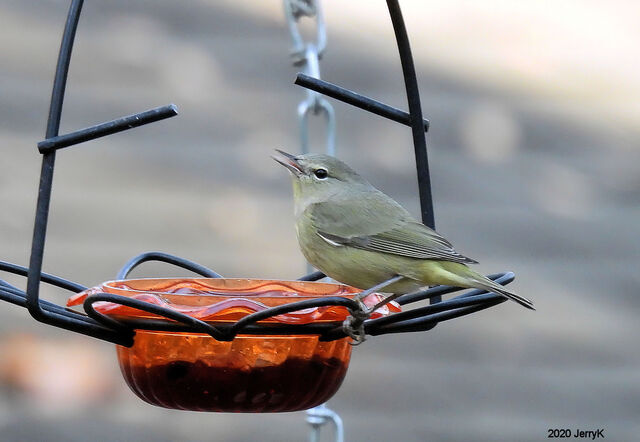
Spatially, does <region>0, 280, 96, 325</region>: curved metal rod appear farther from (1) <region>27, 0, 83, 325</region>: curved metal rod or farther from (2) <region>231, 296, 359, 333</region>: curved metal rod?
(2) <region>231, 296, 359, 333</region>: curved metal rod

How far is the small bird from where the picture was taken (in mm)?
3400

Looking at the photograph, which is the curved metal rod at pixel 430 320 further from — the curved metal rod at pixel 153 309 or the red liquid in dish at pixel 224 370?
the curved metal rod at pixel 153 309

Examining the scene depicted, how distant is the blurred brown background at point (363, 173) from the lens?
6.37 m

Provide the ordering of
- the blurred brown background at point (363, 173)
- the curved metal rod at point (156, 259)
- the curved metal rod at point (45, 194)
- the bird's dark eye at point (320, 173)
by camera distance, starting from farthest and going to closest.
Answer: the blurred brown background at point (363, 173)
the bird's dark eye at point (320, 173)
the curved metal rod at point (156, 259)
the curved metal rod at point (45, 194)

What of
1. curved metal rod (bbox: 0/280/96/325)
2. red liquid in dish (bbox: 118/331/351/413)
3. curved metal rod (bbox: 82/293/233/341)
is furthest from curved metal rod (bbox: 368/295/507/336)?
curved metal rod (bbox: 0/280/96/325)

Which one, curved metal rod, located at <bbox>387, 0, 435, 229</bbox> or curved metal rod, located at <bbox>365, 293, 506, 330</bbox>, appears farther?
curved metal rod, located at <bbox>387, 0, 435, 229</bbox>

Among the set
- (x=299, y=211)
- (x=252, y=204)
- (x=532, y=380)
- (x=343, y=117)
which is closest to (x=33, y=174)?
(x=252, y=204)

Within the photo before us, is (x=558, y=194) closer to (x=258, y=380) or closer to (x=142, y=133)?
(x=142, y=133)

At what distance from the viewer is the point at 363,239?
3551 millimetres

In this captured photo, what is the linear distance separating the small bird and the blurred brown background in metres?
2.56

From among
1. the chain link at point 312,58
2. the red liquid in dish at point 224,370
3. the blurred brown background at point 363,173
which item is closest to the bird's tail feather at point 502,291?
the red liquid in dish at point 224,370

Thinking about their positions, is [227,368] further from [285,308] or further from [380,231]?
[380,231]

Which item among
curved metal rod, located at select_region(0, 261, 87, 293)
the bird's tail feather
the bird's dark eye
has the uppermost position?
the bird's dark eye

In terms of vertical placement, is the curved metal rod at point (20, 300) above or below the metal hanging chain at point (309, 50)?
below
